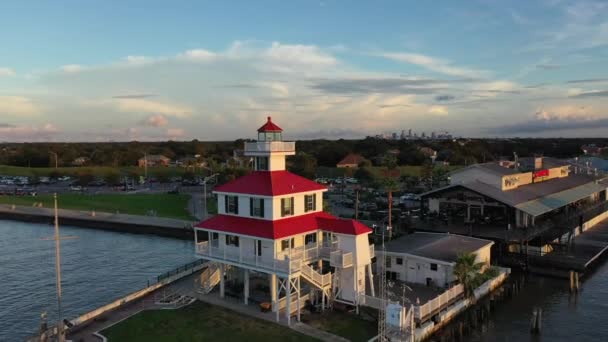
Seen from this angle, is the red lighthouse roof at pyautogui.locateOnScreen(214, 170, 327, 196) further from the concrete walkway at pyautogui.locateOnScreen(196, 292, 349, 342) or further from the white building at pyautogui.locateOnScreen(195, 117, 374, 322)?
the concrete walkway at pyautogui.locateOnScreen(196, 292, 349, 342)

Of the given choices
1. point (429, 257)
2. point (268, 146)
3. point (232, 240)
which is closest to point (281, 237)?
point (232, 240)

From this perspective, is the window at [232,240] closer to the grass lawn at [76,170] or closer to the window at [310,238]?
the window at [310,238]

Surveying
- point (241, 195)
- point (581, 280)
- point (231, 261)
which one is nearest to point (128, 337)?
point (231, 261)

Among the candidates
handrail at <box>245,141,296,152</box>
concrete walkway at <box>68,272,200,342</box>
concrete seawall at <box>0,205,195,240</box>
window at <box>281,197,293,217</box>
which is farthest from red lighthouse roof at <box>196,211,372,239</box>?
concrete seawall at <box>0,205,195,240</box>

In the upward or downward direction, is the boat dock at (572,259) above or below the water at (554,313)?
above

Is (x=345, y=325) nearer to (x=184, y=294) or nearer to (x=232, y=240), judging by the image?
(x=232, y=240)

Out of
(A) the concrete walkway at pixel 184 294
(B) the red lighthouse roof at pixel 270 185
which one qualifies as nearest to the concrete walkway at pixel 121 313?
(A) the concrete walkway at pixel 184 294

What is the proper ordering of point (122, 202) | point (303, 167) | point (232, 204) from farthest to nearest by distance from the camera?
point (303, 167) < point (122, 202) < point (232, 204)
